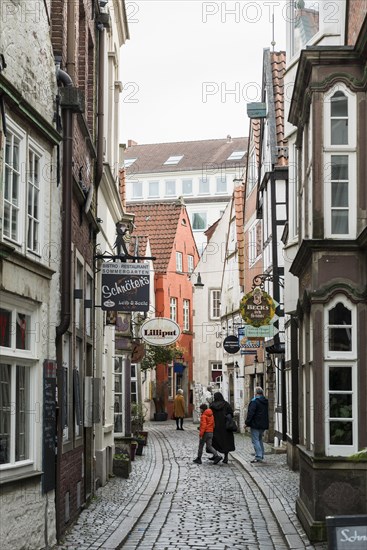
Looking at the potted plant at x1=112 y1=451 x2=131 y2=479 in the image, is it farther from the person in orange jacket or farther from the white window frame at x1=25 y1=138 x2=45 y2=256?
the white window frame at x1=25 y1=138 x2=45 y2=256

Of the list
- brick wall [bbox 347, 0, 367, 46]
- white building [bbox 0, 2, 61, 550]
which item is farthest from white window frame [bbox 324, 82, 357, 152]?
white building [bbox 0, 2, 61, 550]

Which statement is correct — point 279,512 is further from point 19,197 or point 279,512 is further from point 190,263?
point 190,263

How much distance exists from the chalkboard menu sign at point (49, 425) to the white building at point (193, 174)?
75087 mm

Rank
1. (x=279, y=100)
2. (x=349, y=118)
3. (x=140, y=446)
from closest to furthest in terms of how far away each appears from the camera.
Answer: (x=349, y=118) < (x=140, y=446) < (x=279, y=100)

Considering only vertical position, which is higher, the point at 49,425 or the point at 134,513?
the point at 49,425

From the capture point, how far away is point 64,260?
12.5 m

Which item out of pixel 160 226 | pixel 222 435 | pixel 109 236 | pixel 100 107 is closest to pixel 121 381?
pixel 222 435

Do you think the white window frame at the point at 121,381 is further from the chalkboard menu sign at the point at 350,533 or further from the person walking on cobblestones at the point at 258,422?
the chalkboard menu sign at the point at 350,533

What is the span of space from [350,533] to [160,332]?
19718mm

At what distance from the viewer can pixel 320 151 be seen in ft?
42.1

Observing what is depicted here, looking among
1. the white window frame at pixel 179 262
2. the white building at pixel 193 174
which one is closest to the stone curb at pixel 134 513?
the white window frame at pixel 179 262

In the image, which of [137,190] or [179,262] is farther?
[137,190]

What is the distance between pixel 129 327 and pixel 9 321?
15728mm

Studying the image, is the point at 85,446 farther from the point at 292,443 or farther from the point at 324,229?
the point at 292,443
